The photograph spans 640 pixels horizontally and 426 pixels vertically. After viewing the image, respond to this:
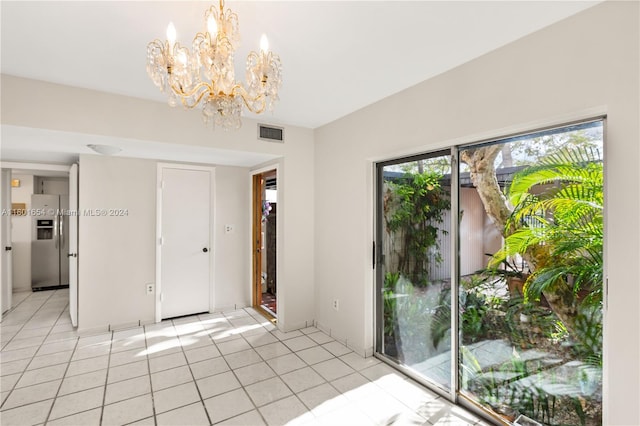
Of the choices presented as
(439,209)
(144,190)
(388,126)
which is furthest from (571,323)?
(144,190)

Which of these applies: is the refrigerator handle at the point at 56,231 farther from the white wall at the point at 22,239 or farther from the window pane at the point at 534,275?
the window pane at the point at 534,275

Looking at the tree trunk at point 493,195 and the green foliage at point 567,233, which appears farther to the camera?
the tree trunk at point 493,195

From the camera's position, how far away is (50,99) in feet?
8.00

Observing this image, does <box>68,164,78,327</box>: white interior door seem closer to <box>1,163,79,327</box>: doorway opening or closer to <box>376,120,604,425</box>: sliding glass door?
<box>1,163,79,327</box>: doorway opening

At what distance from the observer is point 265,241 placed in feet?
16.9

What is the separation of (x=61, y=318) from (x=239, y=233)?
254cm

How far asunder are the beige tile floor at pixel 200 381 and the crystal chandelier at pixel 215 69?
2066mm

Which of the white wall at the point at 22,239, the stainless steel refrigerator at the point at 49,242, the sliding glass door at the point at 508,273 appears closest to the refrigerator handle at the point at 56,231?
the stainless steel refrigerator at the point at 49,242

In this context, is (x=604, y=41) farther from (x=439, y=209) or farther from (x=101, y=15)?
(x=101, y=15)

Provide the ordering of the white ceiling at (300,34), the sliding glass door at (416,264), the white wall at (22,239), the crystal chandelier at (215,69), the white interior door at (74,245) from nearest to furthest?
the crystal chandelier at (215,69) < the white ceiling at (300,34) < the sliding glass door at (416,264) < the white interior door at (74,245) < the white wall at (22,239)

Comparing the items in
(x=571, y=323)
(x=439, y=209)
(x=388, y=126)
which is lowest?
(x=571, y=323)

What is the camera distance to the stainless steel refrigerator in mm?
5426

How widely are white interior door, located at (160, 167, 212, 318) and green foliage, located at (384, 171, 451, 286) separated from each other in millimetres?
2660

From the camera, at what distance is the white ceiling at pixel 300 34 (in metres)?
1.58
